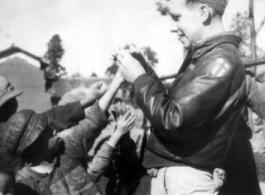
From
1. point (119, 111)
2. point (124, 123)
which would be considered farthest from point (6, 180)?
point (119, 111)

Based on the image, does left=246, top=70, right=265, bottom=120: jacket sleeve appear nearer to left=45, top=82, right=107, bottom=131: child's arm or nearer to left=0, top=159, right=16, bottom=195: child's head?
left=45, top=82, right=107, bottom=131: child's arm

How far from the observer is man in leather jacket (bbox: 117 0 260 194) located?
63.2 inches

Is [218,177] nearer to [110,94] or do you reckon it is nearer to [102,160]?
[102,160]

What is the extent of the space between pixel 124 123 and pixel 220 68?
1.36 metres

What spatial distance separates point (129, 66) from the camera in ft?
6.14

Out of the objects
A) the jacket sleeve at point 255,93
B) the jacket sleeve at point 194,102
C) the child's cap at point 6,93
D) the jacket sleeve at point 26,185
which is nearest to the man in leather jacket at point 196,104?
the jacket sleeve at point 194,102

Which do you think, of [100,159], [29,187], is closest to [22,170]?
[29,187]

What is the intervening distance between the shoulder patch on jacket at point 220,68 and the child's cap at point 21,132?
1.64 metres

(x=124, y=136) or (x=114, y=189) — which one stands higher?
(x=124, y=136)

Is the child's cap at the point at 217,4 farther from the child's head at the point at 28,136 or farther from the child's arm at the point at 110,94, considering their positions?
the child's head at the point at 28,136

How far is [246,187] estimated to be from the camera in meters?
2.57

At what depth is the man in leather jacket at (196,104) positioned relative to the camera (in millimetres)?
1604

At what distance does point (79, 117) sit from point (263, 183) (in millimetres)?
2190

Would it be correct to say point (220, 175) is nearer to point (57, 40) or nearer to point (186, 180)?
point (186, 180)
